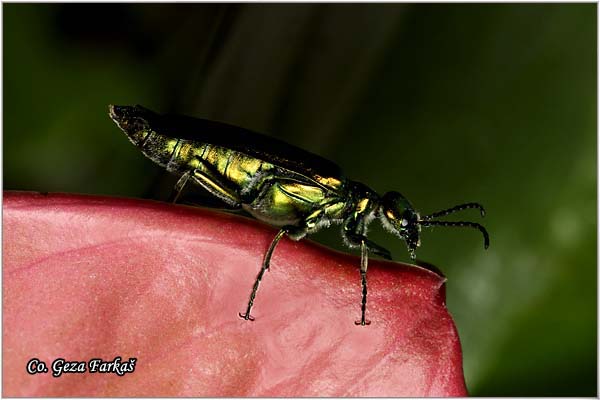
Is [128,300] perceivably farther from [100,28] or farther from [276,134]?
[100,28]

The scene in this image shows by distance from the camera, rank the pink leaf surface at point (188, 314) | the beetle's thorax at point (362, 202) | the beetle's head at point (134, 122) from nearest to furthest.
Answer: the pink leaf surface at point (188, 314) → the beetle's head at point (134, 122) → the beetle's thorax at point (362, 202)

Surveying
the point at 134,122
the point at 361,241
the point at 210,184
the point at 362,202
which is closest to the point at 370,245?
the point at 361,241

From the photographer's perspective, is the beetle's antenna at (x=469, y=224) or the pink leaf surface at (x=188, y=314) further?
the beetle's antenna at (x=469, y=224)

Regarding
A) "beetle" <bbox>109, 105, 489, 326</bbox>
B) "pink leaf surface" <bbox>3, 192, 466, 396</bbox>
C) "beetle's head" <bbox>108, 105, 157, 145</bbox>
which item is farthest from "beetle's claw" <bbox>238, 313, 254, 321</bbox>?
"beetle's head" <bbox>108, 105, 157, 145</bbox>

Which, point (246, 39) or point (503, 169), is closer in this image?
point (503, 169)

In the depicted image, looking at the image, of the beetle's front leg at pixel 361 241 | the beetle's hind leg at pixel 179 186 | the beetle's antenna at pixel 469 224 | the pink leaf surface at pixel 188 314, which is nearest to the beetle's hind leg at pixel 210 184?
the beetle's hind leg at pixel 179 186

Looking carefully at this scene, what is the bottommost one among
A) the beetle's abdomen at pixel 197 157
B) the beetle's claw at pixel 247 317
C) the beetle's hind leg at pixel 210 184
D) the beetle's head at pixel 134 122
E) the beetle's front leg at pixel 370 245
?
the beetle's front leg at pixel 370 245

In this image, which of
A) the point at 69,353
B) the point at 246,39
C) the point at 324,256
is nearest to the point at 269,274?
the point at 324,256

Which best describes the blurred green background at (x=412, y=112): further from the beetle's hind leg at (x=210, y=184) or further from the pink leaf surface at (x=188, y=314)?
the pink leaf surface at (x=188, y=314)
